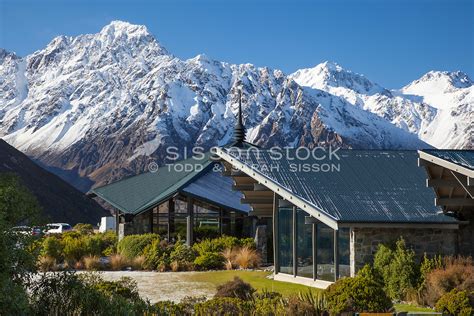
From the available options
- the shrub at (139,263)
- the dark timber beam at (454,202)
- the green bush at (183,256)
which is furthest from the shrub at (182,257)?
the dark timber beam at (454,202)

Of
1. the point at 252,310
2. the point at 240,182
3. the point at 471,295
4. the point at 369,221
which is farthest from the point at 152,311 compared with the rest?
the point at 240,182

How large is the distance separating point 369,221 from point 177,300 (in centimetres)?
529

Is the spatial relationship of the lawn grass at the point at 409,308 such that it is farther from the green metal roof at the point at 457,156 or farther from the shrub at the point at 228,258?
the shrub at the point at 228,258

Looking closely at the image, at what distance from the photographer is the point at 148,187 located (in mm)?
35312

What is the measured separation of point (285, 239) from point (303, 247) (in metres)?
1.15

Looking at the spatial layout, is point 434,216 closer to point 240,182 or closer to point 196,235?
point 240,182

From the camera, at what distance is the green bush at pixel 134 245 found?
27109 mm

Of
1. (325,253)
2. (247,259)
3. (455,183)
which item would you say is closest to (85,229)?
(247,259)

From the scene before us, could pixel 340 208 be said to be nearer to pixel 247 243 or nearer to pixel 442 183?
pixel 442 183

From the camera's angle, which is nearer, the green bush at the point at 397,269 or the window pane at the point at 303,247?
the green bush at the point at 397,269

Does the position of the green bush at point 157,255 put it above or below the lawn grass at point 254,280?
above

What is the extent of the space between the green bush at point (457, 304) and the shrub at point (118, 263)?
14211 millimetres

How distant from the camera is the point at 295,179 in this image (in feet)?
69.4

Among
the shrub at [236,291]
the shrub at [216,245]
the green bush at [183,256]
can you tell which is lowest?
the shrub at [236,291]
